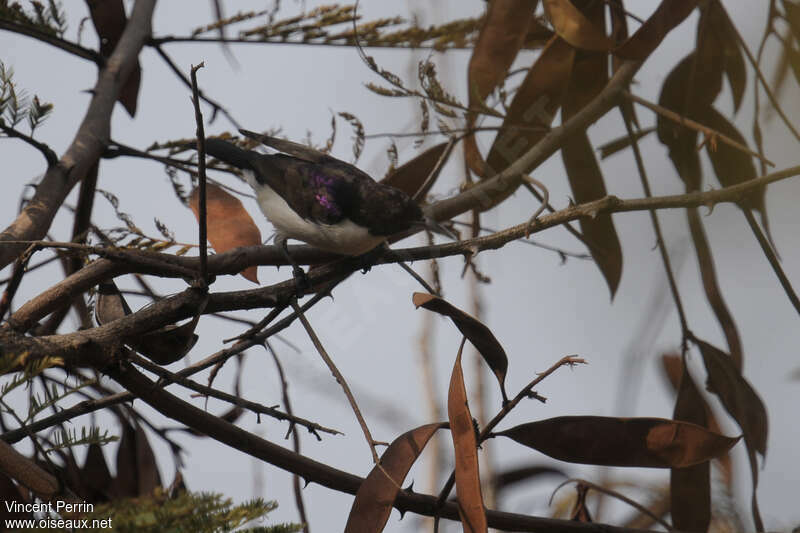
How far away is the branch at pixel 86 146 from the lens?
4.73ft

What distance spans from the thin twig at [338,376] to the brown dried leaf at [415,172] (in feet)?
2.31

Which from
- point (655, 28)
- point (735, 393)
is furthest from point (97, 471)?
point (655, 28)

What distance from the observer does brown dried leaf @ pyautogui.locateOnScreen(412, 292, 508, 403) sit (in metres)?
1.22

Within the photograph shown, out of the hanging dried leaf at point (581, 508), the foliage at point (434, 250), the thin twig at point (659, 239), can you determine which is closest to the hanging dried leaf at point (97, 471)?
the foliage at point (434, 250)

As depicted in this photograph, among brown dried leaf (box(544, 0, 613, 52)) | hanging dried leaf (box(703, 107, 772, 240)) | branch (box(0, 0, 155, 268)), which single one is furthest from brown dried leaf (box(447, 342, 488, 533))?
hanging dried leaf (box(703, 107, 772, 240))

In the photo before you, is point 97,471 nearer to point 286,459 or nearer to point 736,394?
point 286,459

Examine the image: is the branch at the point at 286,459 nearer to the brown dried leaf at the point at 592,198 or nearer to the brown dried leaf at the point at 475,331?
the brown dried leaf at the point at 475,331

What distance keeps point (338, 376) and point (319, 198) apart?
2.53 ft

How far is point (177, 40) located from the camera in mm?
1968

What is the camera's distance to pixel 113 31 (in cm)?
195

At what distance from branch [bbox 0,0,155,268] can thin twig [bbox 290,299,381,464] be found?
17.9 inches

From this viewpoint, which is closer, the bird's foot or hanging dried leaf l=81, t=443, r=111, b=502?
the bird's foot

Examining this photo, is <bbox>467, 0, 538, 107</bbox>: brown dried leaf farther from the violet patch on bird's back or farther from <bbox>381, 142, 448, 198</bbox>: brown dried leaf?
the violet patch on bird's back

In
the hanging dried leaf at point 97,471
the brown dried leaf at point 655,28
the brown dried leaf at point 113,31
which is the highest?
the brown dried leaf at point 113,31
